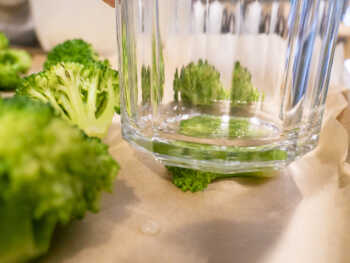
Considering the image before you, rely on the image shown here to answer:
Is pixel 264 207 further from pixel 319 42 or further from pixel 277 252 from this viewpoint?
pixel 319 42

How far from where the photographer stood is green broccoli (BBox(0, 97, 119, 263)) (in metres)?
0.30

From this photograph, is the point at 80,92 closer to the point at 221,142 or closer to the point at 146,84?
the point at 146,84

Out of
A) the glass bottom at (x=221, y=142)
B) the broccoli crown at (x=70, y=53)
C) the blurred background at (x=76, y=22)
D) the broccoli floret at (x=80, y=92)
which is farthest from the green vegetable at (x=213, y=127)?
the blurred background at (x=76, y=22)

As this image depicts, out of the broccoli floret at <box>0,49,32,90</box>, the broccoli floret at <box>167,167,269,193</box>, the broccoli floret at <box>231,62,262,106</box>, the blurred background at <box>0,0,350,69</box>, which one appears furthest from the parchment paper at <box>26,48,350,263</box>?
the blurred background at <box>0,0,350,69</box>

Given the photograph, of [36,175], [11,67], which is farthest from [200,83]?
[11,67]

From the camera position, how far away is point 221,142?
497 millimetres

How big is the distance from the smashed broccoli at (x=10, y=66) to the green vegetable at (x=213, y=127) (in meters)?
0.61

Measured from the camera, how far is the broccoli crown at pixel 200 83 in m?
0.55

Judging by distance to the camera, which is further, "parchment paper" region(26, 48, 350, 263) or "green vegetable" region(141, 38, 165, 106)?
"green vegetable" region(141, 38, 165, 106)

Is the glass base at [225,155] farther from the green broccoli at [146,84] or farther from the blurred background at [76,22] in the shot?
the blurred background at [76,22]

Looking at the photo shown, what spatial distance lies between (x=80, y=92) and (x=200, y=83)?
23 cm

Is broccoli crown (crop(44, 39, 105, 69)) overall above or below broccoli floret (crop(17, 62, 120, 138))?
above

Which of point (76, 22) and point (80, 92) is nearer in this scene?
point (80, 92)

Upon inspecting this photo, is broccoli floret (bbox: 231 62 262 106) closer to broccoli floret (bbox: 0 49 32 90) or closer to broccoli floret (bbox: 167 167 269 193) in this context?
broccoli floret (bbox: 167 167 269 193)
